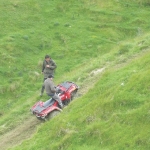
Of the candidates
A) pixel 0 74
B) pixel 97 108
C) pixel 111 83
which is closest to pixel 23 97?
pixel 0 74

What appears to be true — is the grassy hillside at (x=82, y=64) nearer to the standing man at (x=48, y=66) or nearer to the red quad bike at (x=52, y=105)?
the red quad bike at (x=52, y=105)

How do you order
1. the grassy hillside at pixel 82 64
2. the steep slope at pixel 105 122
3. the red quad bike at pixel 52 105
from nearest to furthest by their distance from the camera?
the steep slope at pixel 105 122 < the grassy hillside at pixel 82 64 < the red quad bike at pixel 52 105

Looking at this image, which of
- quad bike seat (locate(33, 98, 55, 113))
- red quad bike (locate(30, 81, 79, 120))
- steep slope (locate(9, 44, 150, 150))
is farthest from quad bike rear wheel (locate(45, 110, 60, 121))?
steep slope (locate(9, 44, 150, 150))

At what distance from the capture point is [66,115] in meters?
14.0

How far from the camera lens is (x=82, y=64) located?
25.2 metres

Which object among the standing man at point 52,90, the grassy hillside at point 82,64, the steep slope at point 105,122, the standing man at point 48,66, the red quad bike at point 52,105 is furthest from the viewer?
the standing man at point 48,66

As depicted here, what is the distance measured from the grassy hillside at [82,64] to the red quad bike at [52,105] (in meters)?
0.85

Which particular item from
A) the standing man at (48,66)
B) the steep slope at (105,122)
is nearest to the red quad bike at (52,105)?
the steep slope at (105,122)

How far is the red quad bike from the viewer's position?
1550 centimetres

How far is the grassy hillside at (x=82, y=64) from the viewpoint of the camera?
38.9ft

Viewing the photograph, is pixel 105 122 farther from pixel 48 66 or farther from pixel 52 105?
pixel 48 66

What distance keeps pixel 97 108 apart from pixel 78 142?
1.74 meters

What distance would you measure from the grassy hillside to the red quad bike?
0.85 m

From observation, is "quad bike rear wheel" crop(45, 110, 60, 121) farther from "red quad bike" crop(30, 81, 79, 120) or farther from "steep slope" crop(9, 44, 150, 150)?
"steep slope" crop(9, 44, 150, 150)
